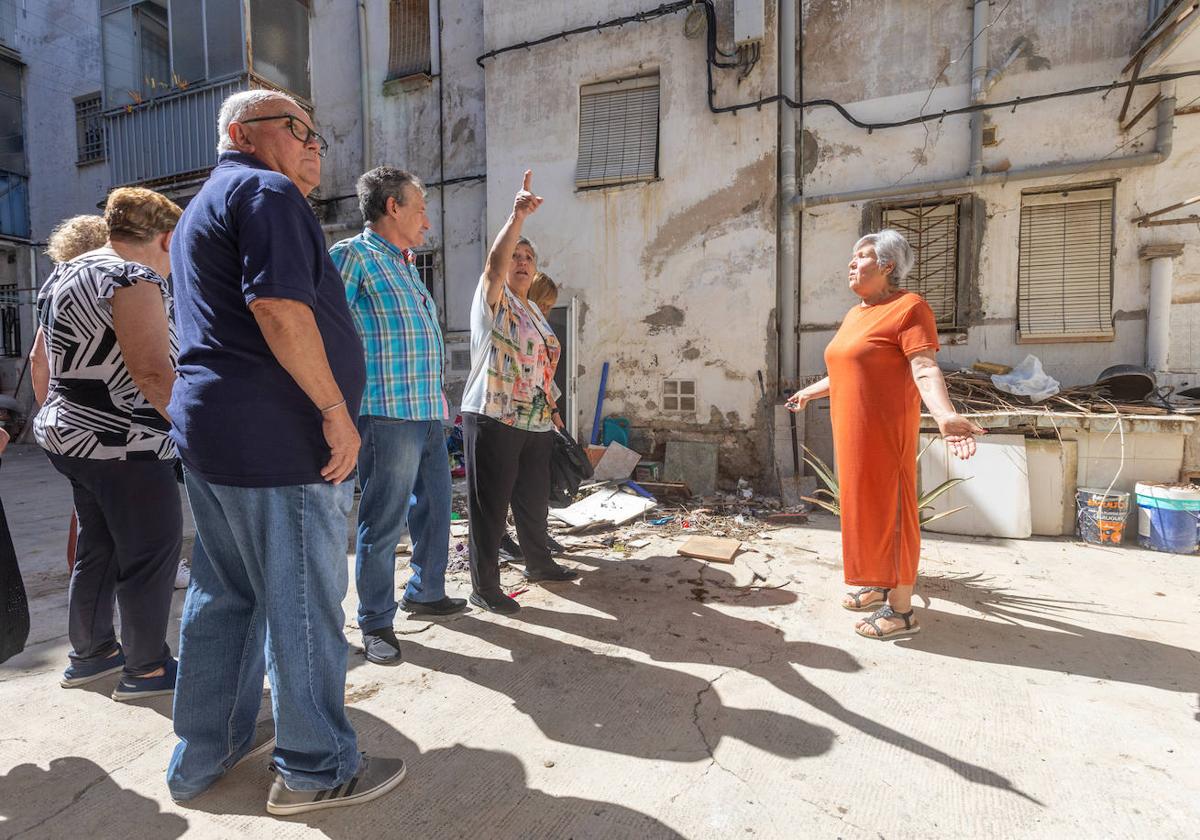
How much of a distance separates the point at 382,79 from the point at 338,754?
9.42 metres

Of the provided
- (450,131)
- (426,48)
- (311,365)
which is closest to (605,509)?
(311,365)

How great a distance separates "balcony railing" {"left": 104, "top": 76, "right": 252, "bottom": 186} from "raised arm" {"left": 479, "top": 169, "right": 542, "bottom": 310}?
7.56 meters

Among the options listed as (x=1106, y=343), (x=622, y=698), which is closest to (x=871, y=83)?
(x=1106, y=343)

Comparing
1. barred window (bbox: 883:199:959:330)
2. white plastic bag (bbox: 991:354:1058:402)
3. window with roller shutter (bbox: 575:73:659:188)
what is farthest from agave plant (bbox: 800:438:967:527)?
window with roller shutter (bbox: 575:73:659:188)

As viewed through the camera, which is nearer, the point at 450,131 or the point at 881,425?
the point at 881,425

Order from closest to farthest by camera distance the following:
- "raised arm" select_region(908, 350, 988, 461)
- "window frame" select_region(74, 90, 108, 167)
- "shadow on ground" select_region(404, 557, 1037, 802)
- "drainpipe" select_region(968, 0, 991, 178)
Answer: "shadow on ground" select_region(404, 557, 1037, 802) < "raised arm" select_region(908, 350, 988, 461) < "drainpipe" select_region(968, 0, 991, 178) < "window frame" select_region(74, 90, 108, 167)

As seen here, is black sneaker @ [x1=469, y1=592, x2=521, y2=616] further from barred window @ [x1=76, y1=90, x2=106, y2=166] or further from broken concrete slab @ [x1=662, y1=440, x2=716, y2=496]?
barred window @ [x1=76, y1=90, x2=106, y2=166]

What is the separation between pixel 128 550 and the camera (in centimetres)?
214

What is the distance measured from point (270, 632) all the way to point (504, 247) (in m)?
1.87

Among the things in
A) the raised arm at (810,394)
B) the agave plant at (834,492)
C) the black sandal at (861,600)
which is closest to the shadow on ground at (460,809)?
the black sandal at (861,600)

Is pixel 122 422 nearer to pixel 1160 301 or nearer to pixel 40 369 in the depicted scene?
pixel 40 369

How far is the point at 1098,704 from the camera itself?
7.38 feet

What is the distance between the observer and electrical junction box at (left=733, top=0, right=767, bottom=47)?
20.4 ft

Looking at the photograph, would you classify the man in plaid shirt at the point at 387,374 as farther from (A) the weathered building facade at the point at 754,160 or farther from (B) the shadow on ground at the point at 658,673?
(A) the weathered building facade at the point at 754,160
